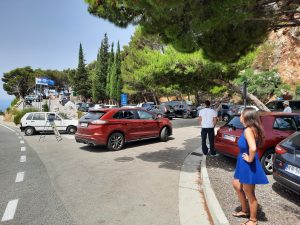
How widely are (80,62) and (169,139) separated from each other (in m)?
56.3

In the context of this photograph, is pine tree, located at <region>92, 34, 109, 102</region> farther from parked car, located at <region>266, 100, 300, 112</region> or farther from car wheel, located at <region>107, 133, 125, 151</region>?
car wheel, located at <region>107, 133, 125, 151</region>

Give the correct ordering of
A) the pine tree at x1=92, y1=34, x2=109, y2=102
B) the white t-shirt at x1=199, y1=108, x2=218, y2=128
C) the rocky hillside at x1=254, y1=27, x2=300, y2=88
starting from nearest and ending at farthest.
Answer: the white t-shirt at x1=199, y1=108, x2=218, y2=128
the rocky hillside at x1=254, y1=27, x2=300, y2=88
the pine tree at x1=92, y1=34, x2=109, y2=102

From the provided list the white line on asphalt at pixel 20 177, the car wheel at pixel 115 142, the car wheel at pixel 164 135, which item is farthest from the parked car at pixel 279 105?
the white line on asphalt at pixel 20 177

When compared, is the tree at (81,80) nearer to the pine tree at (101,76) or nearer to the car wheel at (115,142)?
the pine tree at (101,76)

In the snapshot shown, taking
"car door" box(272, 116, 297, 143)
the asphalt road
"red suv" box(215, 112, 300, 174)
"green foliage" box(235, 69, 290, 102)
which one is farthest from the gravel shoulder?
"green foliage" box(235, 69, 290, 102)

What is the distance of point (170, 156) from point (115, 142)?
2372mm

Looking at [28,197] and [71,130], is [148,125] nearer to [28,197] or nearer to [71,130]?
[28,197]

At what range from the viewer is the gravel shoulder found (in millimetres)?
4207

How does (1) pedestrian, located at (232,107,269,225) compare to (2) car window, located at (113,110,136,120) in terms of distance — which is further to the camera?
(2) car window, located at (113,110,136,120)

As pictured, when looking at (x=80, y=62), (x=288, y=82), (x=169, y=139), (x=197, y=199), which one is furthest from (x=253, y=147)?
(x=80, y=62)

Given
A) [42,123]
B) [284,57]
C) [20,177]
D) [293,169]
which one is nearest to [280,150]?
[293,169]

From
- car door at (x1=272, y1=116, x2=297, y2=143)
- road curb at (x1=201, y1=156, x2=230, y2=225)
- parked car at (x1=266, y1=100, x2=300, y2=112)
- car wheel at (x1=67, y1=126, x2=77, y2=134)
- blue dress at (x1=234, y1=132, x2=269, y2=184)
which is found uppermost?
parked car at (x1=266, y1=100, x2=300, y2=112)

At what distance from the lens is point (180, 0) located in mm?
5039

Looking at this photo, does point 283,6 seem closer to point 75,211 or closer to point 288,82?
point 75,211
